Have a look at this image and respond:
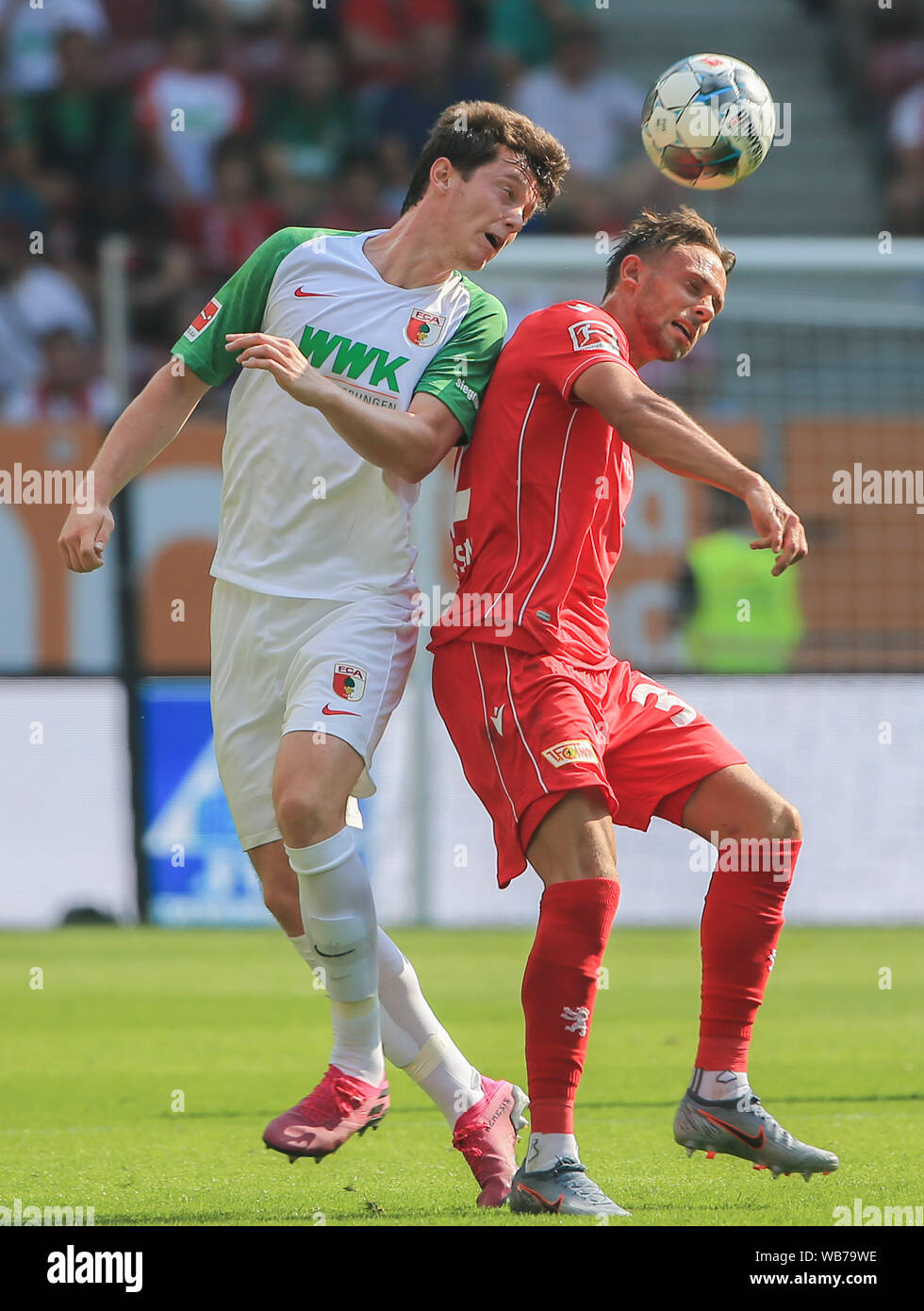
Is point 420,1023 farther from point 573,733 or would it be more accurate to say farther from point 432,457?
point 432,457

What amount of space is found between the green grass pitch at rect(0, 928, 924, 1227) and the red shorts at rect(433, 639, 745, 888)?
0.84m

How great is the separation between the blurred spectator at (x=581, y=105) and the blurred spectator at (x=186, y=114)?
2379mm

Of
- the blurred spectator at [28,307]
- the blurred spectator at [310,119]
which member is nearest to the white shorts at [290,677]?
the blurred spectator at [28,307]

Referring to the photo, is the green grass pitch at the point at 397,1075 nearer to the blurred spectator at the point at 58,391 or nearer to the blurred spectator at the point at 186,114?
the blurred spectator at the point at 58,391

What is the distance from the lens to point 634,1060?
628 cm

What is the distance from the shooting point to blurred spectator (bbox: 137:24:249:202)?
1472 cm

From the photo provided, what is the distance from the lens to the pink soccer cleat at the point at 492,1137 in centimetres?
401

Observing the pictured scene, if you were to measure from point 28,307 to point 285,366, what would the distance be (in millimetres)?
10659

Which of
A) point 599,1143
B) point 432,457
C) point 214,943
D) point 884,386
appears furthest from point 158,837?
point 432,457

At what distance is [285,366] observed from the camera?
3.86 m

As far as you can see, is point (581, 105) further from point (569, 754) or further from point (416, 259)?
point (569, 754)

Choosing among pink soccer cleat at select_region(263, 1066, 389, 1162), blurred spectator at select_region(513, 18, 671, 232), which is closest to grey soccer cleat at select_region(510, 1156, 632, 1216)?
pink soccer cleat at select_region(263, 1066, 389, 1162)

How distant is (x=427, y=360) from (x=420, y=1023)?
1531 millimetres

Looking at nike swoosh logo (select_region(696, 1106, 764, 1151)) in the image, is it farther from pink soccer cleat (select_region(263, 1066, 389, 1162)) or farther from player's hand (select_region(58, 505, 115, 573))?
player's hand (select_region(58, 505, 115, 573))
